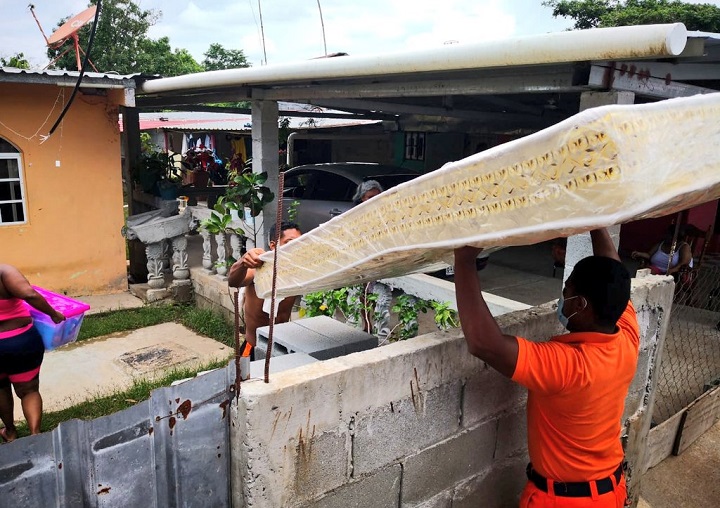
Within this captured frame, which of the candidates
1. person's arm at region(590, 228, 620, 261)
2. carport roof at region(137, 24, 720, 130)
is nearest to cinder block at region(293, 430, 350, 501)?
person's arm at region(590, 228, 620, 261)

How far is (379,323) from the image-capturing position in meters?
4.06

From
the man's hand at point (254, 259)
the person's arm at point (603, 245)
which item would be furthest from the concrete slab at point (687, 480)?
the man's hand at point (254, 259)

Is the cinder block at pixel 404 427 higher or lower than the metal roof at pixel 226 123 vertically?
lower

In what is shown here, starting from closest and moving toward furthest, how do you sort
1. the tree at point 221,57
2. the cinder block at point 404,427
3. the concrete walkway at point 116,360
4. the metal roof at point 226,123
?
1. the cinder block at point 404,427
2. the concrete walkway at point 116,360
3. the metal roof at point 226,123
4. the tree at point 221,57

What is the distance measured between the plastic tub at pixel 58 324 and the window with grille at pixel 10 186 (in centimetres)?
362

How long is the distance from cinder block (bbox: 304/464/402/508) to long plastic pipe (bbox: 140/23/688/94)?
225 cm

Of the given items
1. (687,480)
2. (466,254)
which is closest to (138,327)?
(687,480)

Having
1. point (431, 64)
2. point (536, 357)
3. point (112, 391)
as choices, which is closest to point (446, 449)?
point (536, 357)

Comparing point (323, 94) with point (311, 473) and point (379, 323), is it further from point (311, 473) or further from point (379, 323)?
point (311, 473)

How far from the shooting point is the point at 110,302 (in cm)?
773

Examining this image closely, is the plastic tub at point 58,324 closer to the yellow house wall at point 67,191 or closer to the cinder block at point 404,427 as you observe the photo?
the cinder block at point 404,427

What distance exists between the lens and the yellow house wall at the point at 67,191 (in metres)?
7.19

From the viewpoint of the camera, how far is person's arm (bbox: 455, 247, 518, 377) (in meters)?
1.73

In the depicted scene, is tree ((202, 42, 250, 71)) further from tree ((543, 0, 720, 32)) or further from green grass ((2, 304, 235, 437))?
green grass ((2, 304, 235, 437))
